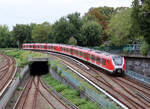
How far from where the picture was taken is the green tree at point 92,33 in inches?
2109

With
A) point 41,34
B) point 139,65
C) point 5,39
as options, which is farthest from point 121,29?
point 5,39

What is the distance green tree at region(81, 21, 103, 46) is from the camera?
53.6m

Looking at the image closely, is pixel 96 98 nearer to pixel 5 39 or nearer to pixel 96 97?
pixel 96 97

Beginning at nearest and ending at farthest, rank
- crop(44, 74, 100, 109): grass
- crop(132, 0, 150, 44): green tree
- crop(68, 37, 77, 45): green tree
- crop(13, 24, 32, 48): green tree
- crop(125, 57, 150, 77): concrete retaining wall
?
crop(44, 74, 100, 109): grass < crop(132, 0, 150, 44): green tree < crop(125, 57, 150, 77): concrete retaining wall < crop(68, 37, 77, 45): green tree < crop(13, 24, 32, 48): green tree

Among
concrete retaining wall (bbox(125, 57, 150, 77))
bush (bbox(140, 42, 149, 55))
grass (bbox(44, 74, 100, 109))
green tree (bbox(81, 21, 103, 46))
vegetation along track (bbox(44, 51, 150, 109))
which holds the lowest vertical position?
grass (bbox(44, 74, 100, 109))

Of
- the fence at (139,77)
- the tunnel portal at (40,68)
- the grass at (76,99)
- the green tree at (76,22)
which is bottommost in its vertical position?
the tunnel portal at (40,68)

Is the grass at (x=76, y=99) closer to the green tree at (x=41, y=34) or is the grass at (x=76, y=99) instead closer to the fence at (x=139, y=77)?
the fence at (x=139, y=77)

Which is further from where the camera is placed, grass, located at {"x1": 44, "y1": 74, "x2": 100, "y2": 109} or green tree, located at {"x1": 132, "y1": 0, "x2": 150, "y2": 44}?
green tree, located at {"x1": 132, "y1": 0, "x2": 150, "y2": 44}

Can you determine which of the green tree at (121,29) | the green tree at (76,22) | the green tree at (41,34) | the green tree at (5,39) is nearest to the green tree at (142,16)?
the green tree at (121,29)

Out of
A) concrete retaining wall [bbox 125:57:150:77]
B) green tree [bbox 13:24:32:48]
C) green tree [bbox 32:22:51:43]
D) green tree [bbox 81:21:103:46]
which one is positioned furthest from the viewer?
green tree [bbox 13:24:32:48]

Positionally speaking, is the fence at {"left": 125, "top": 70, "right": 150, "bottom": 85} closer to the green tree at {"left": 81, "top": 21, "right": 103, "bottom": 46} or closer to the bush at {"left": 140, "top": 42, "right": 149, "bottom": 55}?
the bush at {"left": 140, "top": 42, "right": 149, "bottom": 55}

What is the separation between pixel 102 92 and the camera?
64.4ft

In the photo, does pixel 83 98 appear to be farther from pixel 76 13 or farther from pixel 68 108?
pixel 76 13

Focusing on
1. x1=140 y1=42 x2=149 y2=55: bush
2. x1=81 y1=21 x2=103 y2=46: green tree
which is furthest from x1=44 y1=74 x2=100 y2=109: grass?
x1=81 y1=21 x2=103 y2=46: green tree
